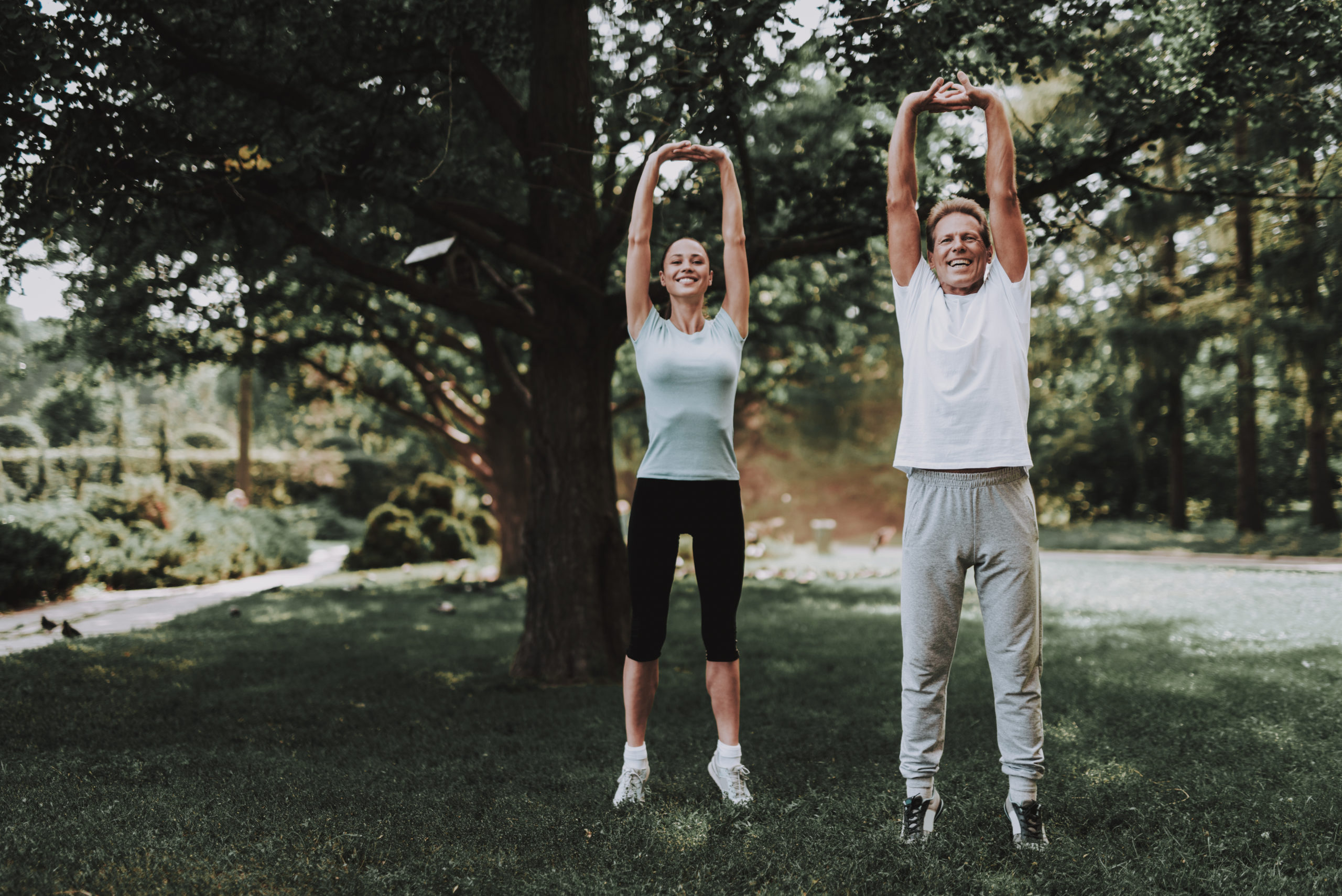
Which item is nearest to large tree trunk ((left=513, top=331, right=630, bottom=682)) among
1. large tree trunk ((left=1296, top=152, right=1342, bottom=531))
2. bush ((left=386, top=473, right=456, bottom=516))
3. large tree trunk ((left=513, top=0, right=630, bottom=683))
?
large tree trunk ((left=513, top=0, right=630, bottom=683))

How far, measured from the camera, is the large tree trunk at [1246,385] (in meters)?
12.7

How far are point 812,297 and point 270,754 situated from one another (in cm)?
908

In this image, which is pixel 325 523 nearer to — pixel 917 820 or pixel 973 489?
pixel 917 820

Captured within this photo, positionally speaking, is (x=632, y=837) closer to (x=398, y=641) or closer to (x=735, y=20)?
(x=735, y=20)

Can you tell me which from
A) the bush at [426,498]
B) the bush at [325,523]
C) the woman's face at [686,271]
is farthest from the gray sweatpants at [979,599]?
the bush at [325,523]

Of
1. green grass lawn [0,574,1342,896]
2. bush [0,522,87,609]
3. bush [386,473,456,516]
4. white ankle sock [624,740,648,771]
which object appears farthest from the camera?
bush [386,473,456,516]

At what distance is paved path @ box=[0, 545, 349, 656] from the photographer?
25.2 feet

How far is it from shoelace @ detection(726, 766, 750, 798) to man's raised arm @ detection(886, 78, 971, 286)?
1954 millimetres

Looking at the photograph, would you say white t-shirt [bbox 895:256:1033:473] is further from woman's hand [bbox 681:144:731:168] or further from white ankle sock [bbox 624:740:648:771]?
white ankle sock [bbox 624:740:648:771]

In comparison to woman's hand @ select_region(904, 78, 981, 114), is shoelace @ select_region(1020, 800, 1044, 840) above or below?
below

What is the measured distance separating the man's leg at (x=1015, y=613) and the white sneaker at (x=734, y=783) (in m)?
0.99

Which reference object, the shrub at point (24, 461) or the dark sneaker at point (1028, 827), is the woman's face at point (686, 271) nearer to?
the dark sneaker at point (1028, 827)

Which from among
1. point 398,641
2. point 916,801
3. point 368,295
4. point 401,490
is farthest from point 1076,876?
point 401,490

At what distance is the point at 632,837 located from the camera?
2938 mm
